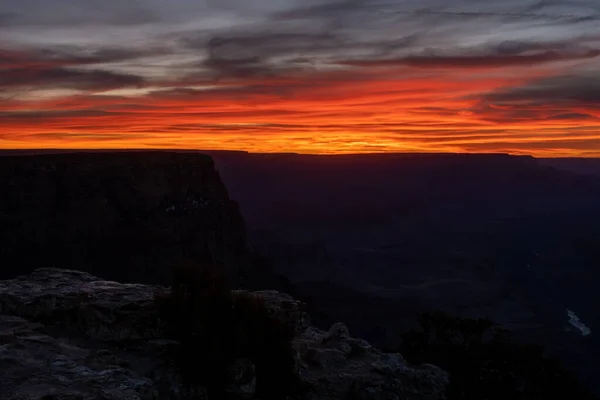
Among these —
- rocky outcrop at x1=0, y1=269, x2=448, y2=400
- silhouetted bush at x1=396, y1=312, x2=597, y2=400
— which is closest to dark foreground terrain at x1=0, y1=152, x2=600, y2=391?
silhouetted bush at x1=396, y1=312, x2=597, y2=400

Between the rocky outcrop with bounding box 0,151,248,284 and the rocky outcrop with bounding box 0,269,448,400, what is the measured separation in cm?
3014

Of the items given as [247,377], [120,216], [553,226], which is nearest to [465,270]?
[553,226]

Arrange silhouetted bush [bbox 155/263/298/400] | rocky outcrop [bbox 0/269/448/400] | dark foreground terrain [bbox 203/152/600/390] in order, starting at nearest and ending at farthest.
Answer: rocky outcrop [bbox 0/269/448/400]
silhouetted bush [bbox 155/263/298/400]
dark foreground terrain [bbox 203/152/600/390]

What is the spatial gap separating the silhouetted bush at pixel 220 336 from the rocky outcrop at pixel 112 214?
32271 millimetres

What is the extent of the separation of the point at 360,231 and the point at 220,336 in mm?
123569

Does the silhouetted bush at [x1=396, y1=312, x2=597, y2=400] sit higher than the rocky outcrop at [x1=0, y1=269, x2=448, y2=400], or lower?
lower

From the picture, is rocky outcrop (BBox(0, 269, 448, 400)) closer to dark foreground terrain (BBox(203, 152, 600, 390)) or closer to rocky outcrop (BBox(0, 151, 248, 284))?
rocky outcrop (BBox(0, 151, 248, 284))

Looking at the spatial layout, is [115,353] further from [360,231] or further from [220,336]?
[360,231]

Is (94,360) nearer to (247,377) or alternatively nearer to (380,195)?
(247,377)

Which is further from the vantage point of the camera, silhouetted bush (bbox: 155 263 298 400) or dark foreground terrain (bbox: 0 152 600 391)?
dark foreground terrain (bbox: 0 152 600 391)

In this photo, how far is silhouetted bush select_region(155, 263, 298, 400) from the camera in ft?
30.8

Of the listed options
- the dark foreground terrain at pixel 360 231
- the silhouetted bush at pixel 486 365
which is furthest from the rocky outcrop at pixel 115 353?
the dark foreground terrain at pixel 360 231

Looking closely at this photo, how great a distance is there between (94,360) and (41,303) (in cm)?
267

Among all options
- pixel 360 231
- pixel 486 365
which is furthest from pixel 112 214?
pixel 360 231
